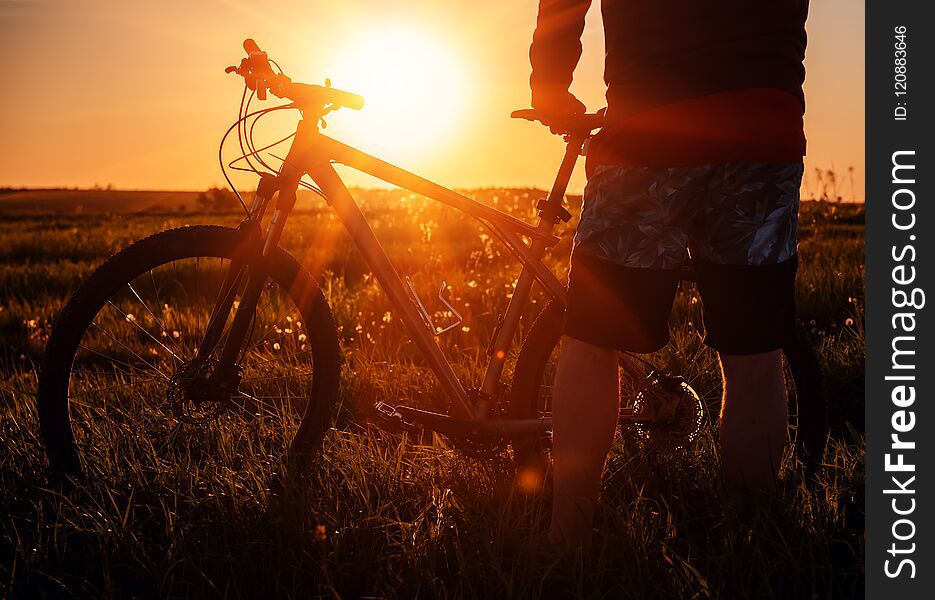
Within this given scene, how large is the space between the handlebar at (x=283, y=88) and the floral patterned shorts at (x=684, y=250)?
1049 millimetres

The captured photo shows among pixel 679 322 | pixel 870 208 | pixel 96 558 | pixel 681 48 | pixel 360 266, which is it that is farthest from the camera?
→ pixel 360 266

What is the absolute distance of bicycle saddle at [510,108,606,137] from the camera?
8.55ft

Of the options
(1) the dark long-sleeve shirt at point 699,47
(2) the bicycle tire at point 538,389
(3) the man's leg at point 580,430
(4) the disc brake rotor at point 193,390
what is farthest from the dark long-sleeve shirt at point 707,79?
(4) the disc brake rotor at point 193,390

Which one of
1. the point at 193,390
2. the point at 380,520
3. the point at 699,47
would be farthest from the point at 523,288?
the point at 193,390

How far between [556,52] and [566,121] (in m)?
0.26

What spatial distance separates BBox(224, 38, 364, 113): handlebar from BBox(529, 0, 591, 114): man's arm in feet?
2.31

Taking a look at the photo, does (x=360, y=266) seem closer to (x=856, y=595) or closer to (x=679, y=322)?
(x=679, y=322)

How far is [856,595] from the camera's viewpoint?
222 centimetres

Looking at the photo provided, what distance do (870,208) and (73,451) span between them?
3113 millimetres

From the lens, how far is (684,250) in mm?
2227

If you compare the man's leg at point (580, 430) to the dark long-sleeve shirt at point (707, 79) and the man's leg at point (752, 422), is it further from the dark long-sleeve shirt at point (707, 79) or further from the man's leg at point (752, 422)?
the dark long-sleeve shirt at point (707, 79)

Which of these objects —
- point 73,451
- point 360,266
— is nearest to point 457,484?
point 73,451

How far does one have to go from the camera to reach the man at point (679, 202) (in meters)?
2.12

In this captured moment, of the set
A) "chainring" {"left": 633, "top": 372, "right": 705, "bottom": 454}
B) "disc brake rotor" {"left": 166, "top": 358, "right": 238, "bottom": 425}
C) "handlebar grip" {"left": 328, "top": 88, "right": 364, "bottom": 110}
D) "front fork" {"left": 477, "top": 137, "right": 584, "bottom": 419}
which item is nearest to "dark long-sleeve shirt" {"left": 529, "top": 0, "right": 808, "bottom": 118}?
"front fork" {"left": 477, "top": 137, "right": 584, "bottom": 419}
